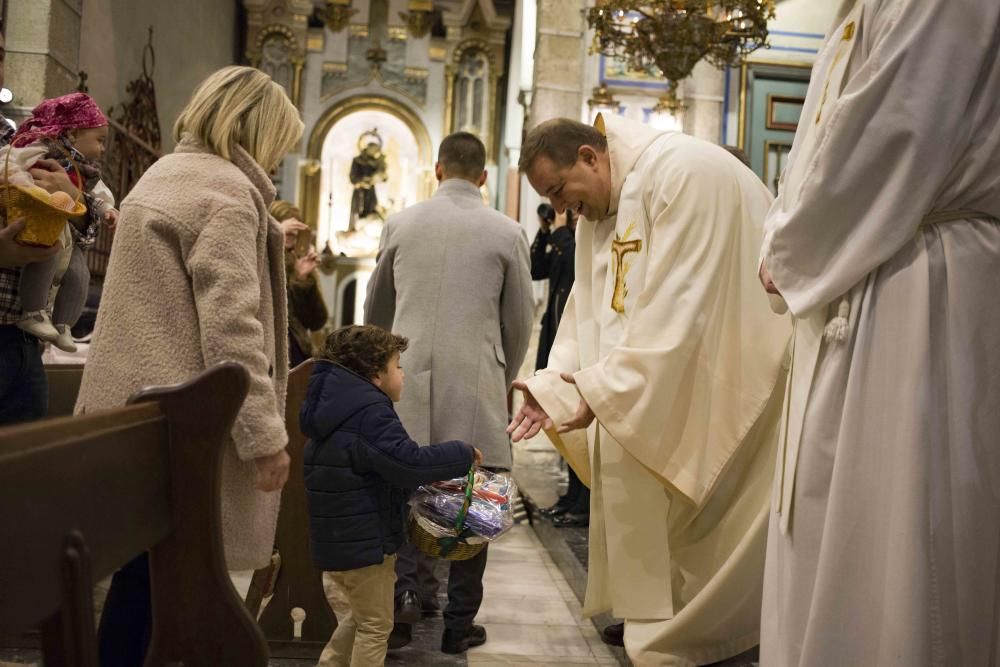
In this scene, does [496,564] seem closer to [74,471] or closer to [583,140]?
[583,140]

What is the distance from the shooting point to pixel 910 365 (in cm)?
179

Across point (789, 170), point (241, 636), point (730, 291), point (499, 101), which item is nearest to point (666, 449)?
point (730, 291)

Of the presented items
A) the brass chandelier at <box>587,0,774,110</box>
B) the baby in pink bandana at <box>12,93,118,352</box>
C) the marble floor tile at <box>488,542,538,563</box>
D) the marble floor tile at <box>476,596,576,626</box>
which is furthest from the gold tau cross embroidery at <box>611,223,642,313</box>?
the brass chandelier at <box>587,0,774,110</box>

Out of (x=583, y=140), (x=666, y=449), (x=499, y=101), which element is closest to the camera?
(x=666, y=449)

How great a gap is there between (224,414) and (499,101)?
14603 millimetres

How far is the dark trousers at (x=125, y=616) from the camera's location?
6.61 feet

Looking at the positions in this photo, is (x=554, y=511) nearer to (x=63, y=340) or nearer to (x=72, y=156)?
(x=63, y=340)

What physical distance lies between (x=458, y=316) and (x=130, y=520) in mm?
2199

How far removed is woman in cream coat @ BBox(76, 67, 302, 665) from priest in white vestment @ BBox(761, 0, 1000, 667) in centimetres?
116

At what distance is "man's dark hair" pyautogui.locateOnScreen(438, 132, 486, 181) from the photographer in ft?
12.3

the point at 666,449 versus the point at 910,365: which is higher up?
the point at 910,365

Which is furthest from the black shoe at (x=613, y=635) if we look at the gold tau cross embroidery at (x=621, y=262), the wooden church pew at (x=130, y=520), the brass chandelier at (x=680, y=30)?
the brass chandelier at (x=680, y=30)

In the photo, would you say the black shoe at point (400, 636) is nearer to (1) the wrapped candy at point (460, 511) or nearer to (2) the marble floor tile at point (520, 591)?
(1) the wrapped candy at point (460, 511)

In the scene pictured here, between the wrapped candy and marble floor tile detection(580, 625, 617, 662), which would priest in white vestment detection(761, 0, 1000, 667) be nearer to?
the wrapped candy
